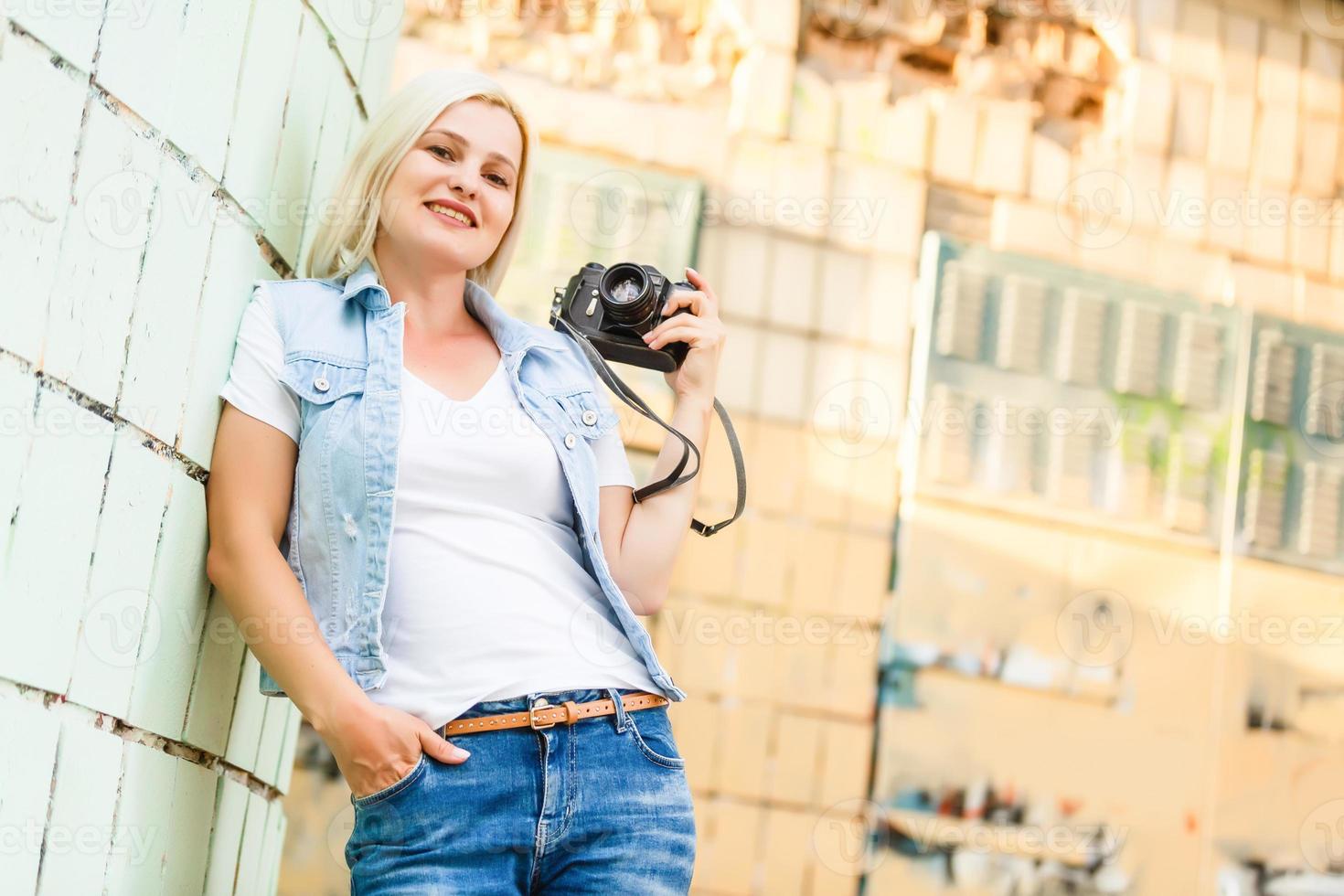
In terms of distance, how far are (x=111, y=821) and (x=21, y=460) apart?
35 centimetres

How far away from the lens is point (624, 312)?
157 cm

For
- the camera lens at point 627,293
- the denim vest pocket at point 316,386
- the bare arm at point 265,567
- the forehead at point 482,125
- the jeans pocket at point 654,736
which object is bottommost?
the jeans pocket at point 654,736

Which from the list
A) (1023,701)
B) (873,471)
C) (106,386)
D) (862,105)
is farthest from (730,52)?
(106,386)

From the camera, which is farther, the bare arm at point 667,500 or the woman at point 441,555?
the bare arm at point 667,500

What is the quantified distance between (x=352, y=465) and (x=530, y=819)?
14.6 inches

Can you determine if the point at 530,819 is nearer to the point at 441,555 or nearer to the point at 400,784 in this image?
the point at 400,784

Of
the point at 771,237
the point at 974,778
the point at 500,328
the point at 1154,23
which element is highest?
the point at 1154,23

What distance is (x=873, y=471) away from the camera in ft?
A: 12.1

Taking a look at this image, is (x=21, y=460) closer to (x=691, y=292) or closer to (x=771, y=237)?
(x=691, y=292)

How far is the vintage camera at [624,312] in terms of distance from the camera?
156 centimetres

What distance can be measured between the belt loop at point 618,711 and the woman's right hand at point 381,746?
6.1 inches

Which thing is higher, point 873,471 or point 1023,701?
point 873,471

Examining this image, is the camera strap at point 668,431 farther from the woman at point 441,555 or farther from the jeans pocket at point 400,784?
the jeans pocket at point 400,784

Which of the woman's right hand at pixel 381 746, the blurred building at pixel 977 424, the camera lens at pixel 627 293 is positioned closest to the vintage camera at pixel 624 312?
the camera lens at pixel 627 293
